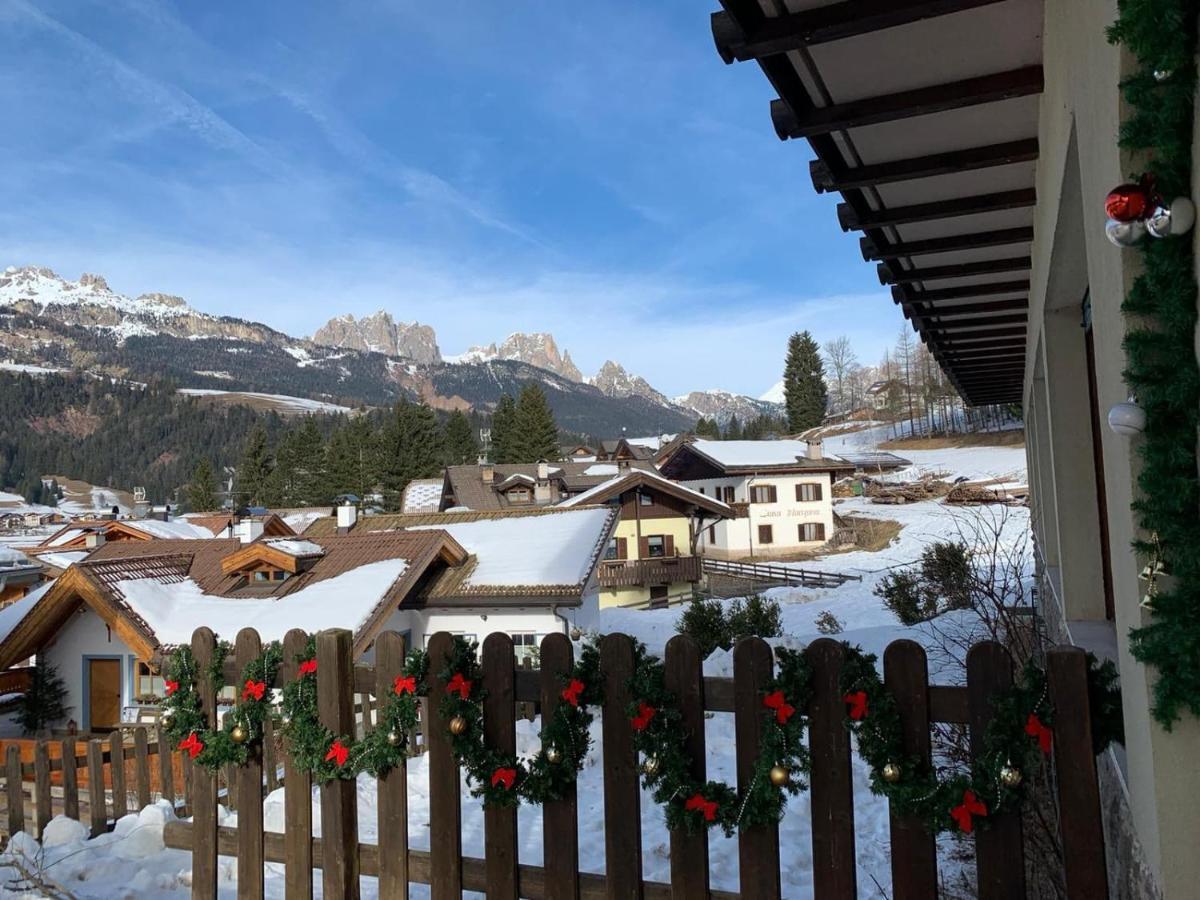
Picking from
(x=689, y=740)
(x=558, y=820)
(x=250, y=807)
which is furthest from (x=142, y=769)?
(x=689, y=740)

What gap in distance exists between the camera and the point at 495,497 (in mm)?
41500

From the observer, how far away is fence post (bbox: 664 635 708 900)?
296cm

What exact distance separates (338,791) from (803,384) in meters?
80.5

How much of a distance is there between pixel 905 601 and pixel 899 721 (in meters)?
12.4

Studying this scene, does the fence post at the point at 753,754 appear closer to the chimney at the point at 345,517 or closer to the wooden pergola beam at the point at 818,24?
the wooden pergola beam at the point at 818,24

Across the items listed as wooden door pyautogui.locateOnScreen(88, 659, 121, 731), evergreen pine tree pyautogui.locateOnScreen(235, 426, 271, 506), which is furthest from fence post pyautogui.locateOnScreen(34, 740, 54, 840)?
evergreen pine tree pyautogui.locateOnScreen(235, 426, 271, 506)

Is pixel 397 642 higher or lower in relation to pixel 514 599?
higher

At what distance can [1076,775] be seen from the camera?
2.35 metres

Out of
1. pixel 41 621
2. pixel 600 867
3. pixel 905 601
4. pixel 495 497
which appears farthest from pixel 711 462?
pixel 600 867

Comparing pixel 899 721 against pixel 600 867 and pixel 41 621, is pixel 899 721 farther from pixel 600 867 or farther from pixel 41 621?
pixel 41 621

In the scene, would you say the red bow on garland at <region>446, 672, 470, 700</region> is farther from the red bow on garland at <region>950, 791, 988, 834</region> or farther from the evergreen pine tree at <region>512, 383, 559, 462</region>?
the evergreen pine tree at <region>512, 383, 559, 462</region>

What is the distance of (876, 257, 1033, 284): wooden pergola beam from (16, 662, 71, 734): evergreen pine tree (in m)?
14.1

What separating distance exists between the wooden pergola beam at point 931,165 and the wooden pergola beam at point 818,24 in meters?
1.06

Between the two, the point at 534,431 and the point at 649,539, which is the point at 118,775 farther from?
the point at 534,431
